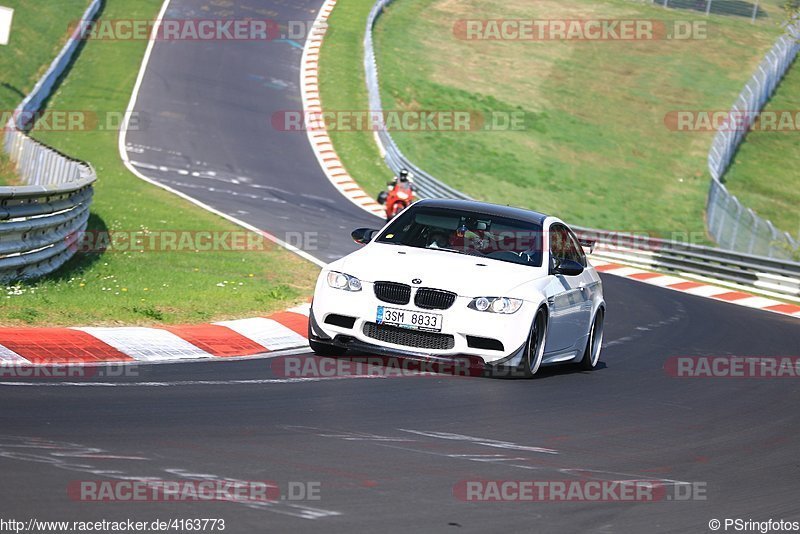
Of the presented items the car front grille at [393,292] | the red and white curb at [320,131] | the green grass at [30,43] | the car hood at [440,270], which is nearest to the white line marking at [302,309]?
the car hood at [440,270]

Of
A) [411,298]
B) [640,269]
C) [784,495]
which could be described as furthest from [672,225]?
[784,495]

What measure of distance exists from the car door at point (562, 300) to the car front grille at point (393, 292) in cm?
138

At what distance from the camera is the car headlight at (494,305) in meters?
10.7

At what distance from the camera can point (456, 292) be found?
35.1 ft

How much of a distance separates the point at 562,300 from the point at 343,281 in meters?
2.17

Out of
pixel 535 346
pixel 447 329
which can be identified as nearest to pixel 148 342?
pixel 447 329

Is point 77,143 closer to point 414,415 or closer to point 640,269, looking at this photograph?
point 640,269

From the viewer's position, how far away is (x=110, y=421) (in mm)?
7781

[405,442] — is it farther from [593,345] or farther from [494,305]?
[593,345]

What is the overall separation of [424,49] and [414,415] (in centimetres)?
4242

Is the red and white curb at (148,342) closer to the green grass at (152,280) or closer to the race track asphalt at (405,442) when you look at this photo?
the green grass at (152,280)

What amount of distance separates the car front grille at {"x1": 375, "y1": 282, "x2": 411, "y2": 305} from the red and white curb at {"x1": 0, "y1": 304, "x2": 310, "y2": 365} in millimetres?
1513

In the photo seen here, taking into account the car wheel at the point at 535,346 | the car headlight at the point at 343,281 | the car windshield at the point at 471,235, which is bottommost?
the car wheel at the point at 535,346

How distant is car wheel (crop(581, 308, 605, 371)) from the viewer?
12.8m
